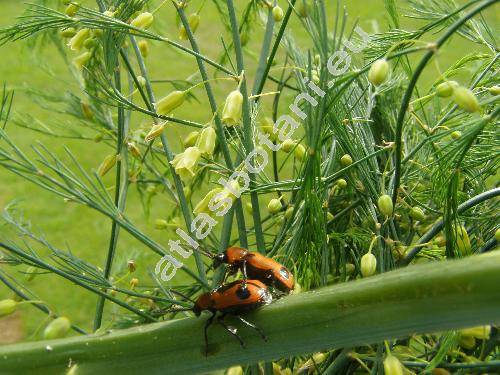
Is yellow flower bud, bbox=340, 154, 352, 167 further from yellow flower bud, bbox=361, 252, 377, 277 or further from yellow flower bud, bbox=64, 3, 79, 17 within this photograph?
yellow flower bud, bbox=64, 3, 79, 17

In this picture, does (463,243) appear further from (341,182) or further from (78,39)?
(78,39)

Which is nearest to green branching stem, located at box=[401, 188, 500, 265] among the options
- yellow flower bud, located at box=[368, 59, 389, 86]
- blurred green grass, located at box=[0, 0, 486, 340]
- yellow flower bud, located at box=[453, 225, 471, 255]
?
yellow flower bud, located at box=[453, 225, 471, 255]

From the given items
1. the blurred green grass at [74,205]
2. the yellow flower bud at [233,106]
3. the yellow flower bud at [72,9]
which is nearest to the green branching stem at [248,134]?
the yellow flower bud at [233,106]

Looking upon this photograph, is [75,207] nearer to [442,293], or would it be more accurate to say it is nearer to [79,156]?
[79,156]

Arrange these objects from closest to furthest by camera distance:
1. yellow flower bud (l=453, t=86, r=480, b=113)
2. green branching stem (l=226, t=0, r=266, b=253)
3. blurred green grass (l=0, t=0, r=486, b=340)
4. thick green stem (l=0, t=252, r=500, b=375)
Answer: thick green stem (l=0, t=252, r=500, b=375), yellow flower bud (l=453, t=86, r=480, b=113), green branching stem (l=226, t=0, r=266, b=253), blurred green grass (l=0, t=0, r=486, b=340)

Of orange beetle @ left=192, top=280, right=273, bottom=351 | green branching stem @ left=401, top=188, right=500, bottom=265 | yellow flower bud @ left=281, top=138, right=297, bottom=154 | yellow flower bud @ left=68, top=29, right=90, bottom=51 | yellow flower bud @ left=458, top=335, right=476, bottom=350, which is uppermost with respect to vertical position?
yellow flower bud @ left=68, top=29, right=90, bottom=51

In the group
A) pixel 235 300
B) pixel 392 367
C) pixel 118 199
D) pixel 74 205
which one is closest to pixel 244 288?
pixel 235 300

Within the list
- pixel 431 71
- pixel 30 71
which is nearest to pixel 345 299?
pixel 431 71
